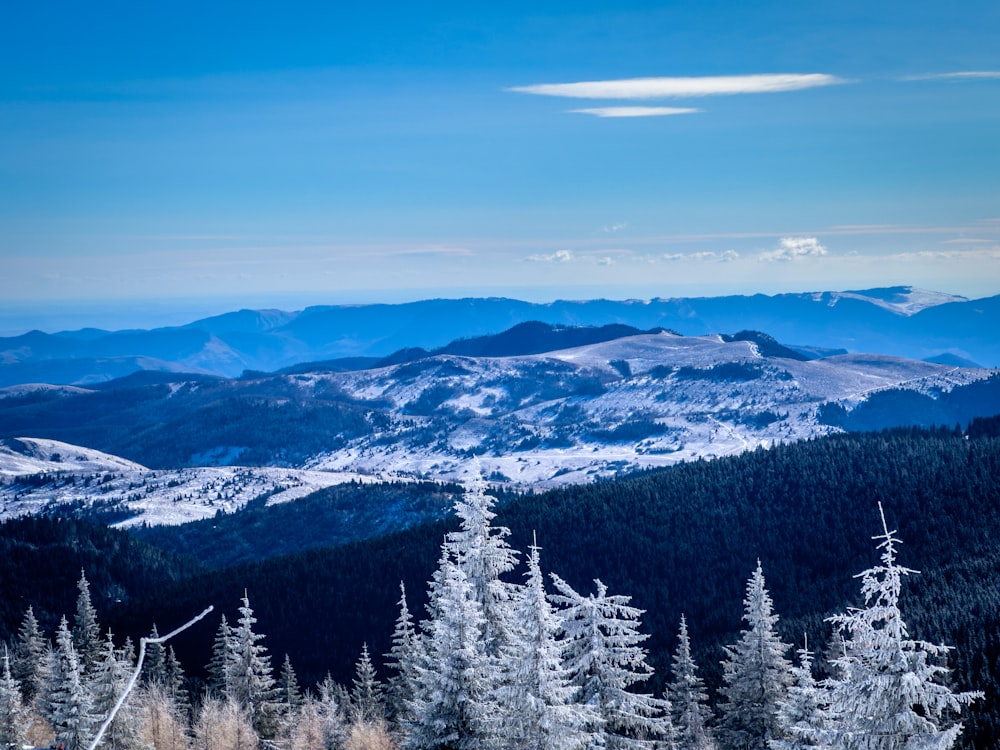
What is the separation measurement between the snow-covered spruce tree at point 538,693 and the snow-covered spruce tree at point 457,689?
8.98ft

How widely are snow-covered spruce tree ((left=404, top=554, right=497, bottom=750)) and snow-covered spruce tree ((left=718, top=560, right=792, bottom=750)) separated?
28.0 m

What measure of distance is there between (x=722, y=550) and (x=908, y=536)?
39.3 meters

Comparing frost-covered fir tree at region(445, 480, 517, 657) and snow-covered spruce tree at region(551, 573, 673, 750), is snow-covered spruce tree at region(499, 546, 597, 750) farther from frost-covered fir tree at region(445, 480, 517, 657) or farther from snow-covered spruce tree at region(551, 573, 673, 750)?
frost-covered fir tree at region(445, 480, 517, 657)

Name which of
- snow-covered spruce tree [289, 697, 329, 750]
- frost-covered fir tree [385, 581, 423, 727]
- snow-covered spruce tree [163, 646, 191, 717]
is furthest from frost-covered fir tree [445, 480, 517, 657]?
snow-covered spruce tree [163, 646, 191, 717]

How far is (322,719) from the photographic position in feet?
252

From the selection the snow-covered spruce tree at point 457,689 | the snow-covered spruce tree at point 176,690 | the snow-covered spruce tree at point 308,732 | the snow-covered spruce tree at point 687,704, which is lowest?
the snow-covered spruce tree at point 176,690

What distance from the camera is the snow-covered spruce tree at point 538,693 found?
105 feet

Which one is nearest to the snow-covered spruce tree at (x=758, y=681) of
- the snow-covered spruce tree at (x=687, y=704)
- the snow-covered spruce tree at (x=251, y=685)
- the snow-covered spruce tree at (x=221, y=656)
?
the snow-covered spruce tree at (x=687, y=704)

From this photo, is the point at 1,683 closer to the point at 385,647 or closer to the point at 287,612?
the point at 385,647

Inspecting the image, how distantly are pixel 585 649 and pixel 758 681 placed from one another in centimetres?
2792

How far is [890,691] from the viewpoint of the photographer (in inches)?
1059

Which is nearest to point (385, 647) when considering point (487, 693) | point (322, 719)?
point (322, 719)

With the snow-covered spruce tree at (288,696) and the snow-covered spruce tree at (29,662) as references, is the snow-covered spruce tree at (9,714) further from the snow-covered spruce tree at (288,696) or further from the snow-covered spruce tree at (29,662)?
the snow-covered spruce tree at (29,662)

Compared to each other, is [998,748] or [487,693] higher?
[487,693]
